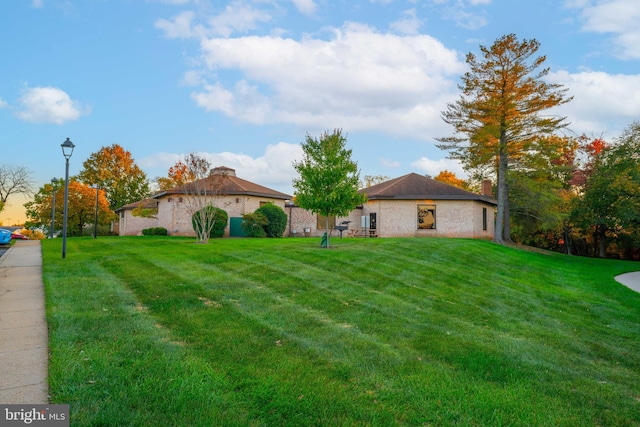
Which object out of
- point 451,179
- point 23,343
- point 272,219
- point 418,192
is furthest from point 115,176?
point 23,343

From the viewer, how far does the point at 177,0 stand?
1362 cm

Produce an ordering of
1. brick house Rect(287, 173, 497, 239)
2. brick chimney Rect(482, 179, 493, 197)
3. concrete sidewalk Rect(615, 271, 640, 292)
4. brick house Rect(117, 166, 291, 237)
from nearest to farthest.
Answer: concrete sidewalk Rect(615, 271, 640, 292) → brick house Rect(287, 173, 497, 239) → brick house Rect(117, 166, 291, 237) → brick chimney Rect(482, 179, 493, 197)

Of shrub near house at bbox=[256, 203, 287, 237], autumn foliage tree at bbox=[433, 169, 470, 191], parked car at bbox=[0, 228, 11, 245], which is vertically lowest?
parked car at bbox=[0, 228, 11, 245]

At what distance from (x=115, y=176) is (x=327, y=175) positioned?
4354 centimetres

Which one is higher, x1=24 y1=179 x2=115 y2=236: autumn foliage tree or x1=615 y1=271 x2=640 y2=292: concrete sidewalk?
x1=24 y1=179 x2=115 y2=236: autumn foliage tree

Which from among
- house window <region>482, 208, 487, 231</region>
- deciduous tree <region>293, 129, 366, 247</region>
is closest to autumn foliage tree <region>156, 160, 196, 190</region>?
deciduous tree <region>293, 129, 366, 247</region>

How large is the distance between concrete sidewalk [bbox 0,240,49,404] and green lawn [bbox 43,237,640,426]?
0.14 meters

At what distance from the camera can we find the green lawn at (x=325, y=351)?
9.94ft

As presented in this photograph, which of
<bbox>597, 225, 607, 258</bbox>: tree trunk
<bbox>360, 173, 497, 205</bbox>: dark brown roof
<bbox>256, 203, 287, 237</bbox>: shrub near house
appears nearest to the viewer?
<bbox>256, 203, 287, 237</bbox>: shrub near house

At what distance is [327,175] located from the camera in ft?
47.7

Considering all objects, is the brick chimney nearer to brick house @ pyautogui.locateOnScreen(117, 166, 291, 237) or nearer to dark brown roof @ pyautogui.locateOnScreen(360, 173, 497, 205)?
dark brown roof @ pyautogui.locateOnScreen(360, 173, 497, 205)

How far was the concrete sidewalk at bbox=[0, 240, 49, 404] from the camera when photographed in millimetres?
3062

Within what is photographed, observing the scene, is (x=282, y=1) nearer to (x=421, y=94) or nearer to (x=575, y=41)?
(x=421, y=94)

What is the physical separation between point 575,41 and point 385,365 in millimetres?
18015
